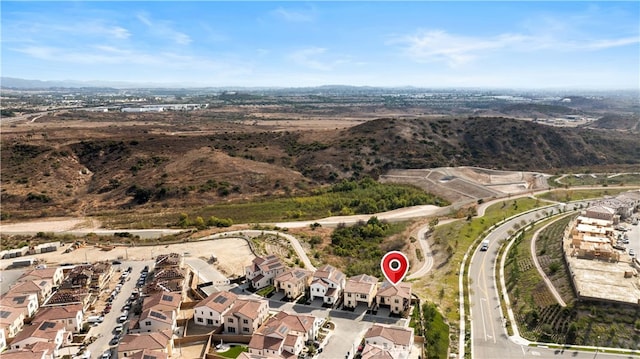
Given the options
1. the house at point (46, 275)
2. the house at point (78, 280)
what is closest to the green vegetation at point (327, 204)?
the house at point (46, 275)

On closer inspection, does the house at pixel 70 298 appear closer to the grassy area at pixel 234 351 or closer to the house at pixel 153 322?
the house at pixel 153 322

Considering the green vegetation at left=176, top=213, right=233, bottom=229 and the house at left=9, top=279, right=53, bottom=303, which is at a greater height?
the house at left=9, top=279, right=53, bottom=303

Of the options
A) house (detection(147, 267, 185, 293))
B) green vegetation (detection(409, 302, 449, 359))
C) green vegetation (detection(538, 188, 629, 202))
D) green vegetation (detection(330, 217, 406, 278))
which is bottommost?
green vegetation (detection(330, 217, 406, 278))

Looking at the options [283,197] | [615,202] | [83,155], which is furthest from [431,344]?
[83,155]

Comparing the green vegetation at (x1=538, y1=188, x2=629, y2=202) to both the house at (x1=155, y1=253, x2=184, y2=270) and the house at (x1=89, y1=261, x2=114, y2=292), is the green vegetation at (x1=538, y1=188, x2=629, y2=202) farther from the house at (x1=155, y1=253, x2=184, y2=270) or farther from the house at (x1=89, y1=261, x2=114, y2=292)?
the house at (x1=89, y1=261, x2=114, y2=292)

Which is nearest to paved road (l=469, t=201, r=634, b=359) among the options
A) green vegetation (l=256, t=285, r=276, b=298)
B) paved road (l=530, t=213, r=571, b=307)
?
paved road (l=530, t=213, r=571, b=307)

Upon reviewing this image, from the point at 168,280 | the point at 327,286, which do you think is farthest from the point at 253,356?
the point at 168,280

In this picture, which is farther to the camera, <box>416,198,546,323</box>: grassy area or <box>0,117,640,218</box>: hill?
<box>0,117,640,218</box>: hill

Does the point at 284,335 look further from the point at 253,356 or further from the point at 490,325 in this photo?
the point at 490,325
